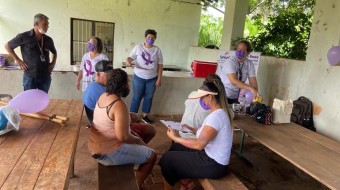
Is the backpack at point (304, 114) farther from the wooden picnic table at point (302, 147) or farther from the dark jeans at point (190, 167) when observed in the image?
the dark jeans at point (190, 167)

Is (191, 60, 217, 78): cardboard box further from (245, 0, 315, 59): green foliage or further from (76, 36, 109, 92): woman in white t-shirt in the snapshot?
(76, 36, 109, 92): woman in white t-shirt

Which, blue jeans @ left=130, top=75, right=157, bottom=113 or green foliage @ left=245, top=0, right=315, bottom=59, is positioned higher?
green foliage @ left=245, top=0, right=315, bottom=59

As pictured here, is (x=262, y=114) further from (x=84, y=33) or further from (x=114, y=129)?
(x=84, y=33)

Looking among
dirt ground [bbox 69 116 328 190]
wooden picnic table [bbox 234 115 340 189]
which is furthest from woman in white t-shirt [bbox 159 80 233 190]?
dirt ground [bbox 69 116 328 190]

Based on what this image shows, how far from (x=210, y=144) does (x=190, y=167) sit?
0.74 ft

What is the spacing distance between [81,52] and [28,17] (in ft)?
5.21

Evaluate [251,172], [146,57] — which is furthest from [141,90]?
[251,172]

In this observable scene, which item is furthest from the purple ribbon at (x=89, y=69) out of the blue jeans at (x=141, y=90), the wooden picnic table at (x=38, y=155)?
the wooden picnic table at (x=38, y=155)

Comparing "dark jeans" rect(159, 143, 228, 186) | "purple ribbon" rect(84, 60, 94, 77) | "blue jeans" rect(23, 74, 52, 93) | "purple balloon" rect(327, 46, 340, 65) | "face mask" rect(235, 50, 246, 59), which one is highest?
"purple balloon" rect(327, 46, 340, 65)

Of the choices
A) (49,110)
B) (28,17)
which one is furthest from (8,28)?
(49,110)

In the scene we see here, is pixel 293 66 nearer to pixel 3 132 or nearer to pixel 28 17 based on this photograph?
pixel 3 132

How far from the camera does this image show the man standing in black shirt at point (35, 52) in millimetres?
3270

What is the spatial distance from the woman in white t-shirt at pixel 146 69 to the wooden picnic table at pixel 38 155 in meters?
1.99

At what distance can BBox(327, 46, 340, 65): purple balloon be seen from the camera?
333 centimetres
